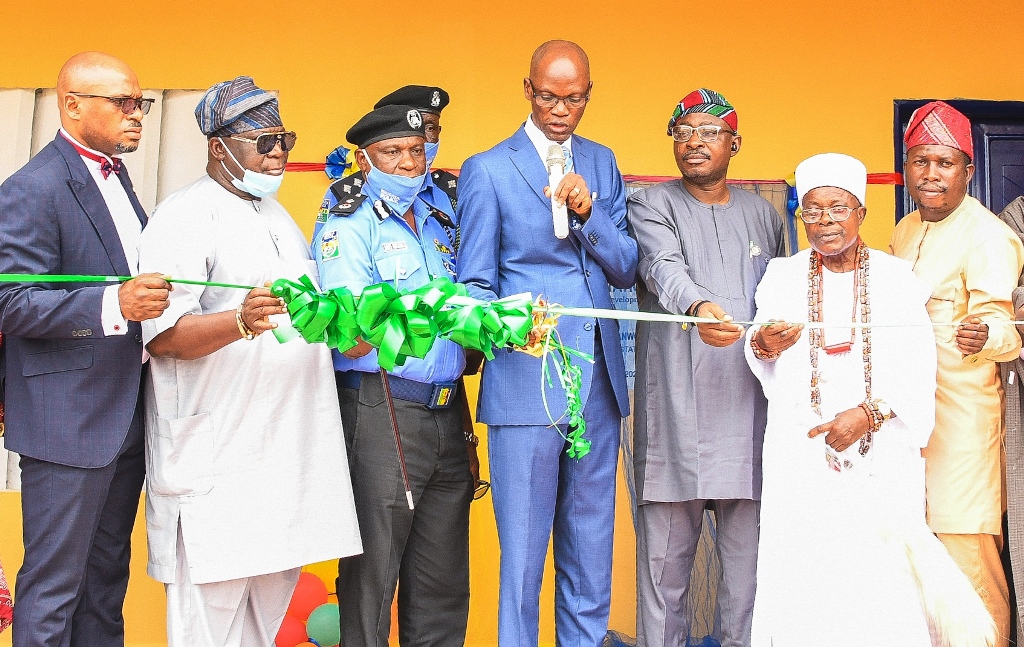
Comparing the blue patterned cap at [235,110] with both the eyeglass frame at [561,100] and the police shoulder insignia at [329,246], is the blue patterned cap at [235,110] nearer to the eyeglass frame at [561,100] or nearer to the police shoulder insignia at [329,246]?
the police shoulder insignia at [329,246]

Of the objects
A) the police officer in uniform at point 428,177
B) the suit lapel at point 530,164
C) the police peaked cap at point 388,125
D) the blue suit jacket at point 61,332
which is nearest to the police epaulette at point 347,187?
the police officer in uniform at point 428,177

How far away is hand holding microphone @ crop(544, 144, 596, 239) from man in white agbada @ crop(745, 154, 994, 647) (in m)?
0.85

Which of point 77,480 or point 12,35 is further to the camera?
point 12,35

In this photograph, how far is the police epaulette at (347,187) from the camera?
4332 mm

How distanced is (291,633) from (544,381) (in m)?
1.99

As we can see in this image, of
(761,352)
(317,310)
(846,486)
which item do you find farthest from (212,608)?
(846,486)

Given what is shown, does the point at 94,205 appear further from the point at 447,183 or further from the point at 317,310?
the point at 447,183

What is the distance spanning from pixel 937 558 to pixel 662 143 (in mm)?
2690

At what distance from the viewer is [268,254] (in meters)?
4.07

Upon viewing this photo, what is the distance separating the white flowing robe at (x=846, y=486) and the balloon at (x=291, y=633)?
214 cm

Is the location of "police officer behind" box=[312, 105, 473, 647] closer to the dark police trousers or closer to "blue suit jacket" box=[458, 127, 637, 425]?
the dark police trousers

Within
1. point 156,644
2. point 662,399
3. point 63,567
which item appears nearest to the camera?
point 63,567

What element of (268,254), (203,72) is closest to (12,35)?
(203,72)

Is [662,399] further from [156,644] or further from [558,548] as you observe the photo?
[156,644]
